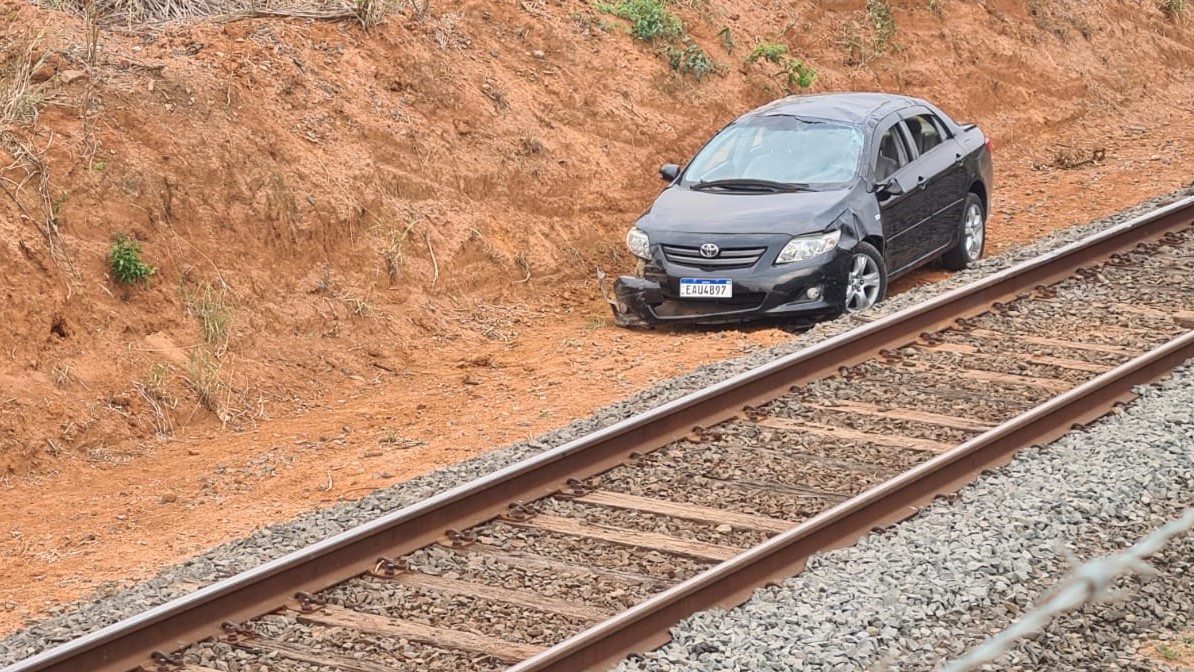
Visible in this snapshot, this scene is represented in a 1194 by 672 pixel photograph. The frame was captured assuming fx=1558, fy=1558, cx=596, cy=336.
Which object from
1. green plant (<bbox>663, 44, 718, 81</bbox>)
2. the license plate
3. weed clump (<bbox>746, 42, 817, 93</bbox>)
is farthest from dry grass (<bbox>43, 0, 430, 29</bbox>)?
the license plate

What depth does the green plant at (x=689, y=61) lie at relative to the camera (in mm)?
18547

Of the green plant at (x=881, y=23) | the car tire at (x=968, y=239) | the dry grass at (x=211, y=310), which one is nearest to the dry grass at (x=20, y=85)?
the dry grass at (x=211, y=310)

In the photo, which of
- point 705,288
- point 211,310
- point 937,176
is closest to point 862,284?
point 705,288

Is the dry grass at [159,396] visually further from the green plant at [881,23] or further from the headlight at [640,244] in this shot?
the green plant at [881,23]

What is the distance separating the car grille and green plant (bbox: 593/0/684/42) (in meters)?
7.01

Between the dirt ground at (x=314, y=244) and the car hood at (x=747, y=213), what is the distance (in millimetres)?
858

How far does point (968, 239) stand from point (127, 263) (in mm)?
7380

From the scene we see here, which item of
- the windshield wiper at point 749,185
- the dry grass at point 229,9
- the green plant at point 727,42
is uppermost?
the dry grass at point 229,9

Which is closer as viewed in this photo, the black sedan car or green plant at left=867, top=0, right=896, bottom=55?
the black sedan car

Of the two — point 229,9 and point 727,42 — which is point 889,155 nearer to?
point 727,42

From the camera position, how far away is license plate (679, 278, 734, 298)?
39.6 feet

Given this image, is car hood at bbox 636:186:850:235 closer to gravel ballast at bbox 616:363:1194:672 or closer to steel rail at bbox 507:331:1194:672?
steel rail at bbox 507:331:1194:672

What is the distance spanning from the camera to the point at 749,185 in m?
13.0

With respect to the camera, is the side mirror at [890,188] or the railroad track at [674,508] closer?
the railroad track at [674,508]
